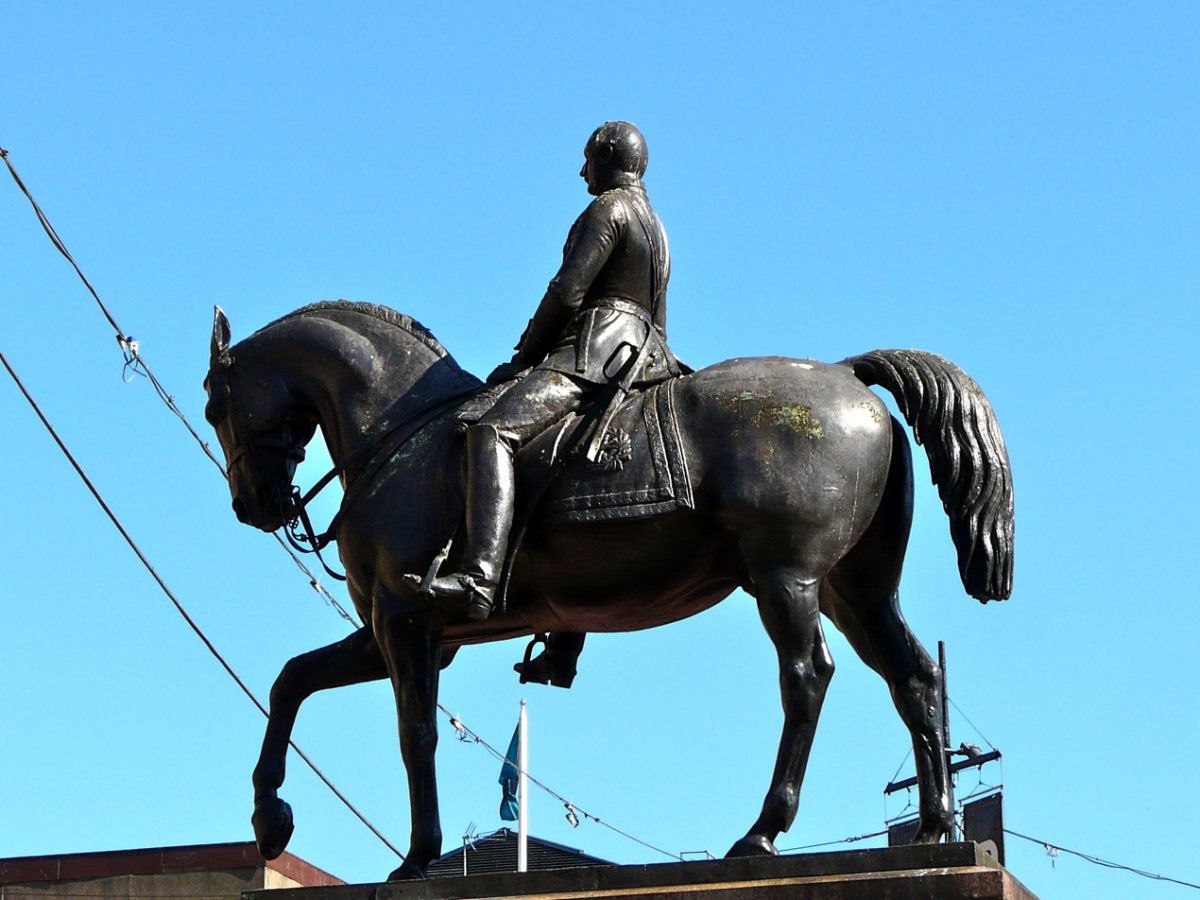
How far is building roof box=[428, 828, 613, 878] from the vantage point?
2930 centimetres

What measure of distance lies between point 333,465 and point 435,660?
1.43 m

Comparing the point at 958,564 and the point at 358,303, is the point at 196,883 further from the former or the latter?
the point at 958,564

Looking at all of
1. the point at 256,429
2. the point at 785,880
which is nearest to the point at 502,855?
the point at 256,429

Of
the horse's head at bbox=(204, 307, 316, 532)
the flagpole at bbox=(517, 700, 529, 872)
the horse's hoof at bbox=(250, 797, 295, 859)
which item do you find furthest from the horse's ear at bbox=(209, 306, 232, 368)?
the flagpole at bbox=(517, 700, 529, 872)

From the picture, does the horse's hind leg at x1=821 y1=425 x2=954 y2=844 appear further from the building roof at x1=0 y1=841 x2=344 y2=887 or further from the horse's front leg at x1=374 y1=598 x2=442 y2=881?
the building roof at x1=0 y1=841 x2=344 y2=887

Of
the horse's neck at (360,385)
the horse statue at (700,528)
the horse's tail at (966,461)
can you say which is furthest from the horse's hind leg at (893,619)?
the horse's neck at (360,385)

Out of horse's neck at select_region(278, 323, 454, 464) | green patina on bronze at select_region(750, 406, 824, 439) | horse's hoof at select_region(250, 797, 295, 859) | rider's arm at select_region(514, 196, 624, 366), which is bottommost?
horse's hoof at select_region(250, 797, 295, 859)

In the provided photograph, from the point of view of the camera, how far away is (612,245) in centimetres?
1209

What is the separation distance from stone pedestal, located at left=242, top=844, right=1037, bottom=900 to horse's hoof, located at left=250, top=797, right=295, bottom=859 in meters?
1.07

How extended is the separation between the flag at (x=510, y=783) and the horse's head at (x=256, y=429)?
15566mm

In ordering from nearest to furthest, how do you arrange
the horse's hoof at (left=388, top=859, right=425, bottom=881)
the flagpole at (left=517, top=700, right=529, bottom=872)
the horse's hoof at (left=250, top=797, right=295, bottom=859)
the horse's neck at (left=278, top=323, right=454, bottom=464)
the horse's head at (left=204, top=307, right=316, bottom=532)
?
the horse's hoof at (left=388, top=859, right=425, bottom=881), the horse's hoof at (left=250, top=797, right=295, bottom=859), the horse's neck at (left=278, top=323, right=454, bottom=464), the horse's head at (left=204, top=307, right=316, bottom=532), the flagpole at (left=517, top=700, right=529, bottom=872)

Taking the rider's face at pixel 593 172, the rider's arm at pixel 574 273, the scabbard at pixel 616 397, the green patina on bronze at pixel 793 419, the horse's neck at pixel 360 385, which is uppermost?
the rider's face at pixel 593 172

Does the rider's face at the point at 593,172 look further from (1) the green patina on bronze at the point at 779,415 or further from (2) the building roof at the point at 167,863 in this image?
(2) the building roof at the point at 167,863

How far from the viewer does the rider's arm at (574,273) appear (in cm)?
1200
